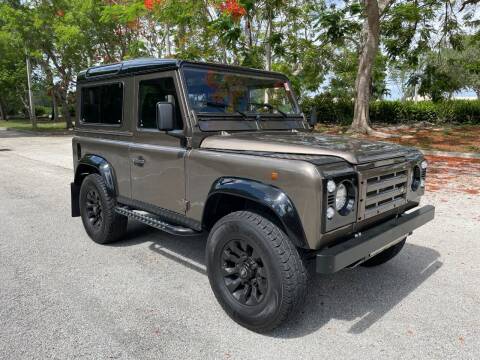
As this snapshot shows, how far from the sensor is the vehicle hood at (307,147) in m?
2.94

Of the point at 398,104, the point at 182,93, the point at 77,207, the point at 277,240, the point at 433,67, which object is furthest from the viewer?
the point at 398,104

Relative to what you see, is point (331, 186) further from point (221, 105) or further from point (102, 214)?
point (102, 214)

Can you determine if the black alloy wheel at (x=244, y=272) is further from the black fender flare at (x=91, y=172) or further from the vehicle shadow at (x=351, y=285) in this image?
the black fender flare at (x=91, y=172)

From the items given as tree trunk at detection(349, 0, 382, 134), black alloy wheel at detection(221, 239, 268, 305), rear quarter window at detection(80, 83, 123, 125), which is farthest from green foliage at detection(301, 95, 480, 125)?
black alloy wheel at detection(221, 239, 268, 305)

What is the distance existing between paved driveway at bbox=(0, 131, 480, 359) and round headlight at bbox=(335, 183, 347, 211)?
971 millimetres

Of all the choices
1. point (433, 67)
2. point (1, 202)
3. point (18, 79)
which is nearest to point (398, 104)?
point (433, 67)

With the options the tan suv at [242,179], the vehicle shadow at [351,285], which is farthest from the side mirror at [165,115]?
the vehicle shadow at [351,285]

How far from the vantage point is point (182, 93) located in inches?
139

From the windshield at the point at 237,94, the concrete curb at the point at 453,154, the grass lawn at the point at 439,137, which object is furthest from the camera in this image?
the grass lawn at the point at 439,137

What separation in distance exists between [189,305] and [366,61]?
13.4m

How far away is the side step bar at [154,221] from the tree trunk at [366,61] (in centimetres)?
1145

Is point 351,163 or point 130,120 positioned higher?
point 130,120

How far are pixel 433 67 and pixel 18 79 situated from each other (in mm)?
32137

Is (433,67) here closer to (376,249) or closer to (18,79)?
(376,249)
